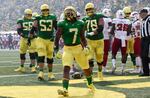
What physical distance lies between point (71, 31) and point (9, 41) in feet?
111

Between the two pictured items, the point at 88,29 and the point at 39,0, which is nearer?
the point at 88,29

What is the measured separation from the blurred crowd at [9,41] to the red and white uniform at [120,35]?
28638mm

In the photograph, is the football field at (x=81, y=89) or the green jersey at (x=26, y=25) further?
the green jersey at (x=26, y=25)

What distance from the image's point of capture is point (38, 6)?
55.3m

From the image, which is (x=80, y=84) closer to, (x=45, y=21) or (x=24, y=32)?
(x=45, y=21)

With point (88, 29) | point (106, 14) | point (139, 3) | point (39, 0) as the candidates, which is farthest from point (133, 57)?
point (39, 0)

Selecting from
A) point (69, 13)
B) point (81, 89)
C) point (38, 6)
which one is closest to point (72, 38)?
point (69, 13)

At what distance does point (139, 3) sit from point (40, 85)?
33804 millimetres

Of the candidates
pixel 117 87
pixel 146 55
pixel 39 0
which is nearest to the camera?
pixel 117 87

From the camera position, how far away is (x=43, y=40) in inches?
453

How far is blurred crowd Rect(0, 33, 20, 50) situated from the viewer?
41312 millimetres

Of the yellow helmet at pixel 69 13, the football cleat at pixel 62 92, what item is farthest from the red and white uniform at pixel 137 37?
the football cleat at pixel 62 92

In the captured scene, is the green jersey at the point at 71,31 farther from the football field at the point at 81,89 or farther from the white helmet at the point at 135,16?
the white helmet at the point at 135,16

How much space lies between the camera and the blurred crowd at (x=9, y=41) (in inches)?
1626
